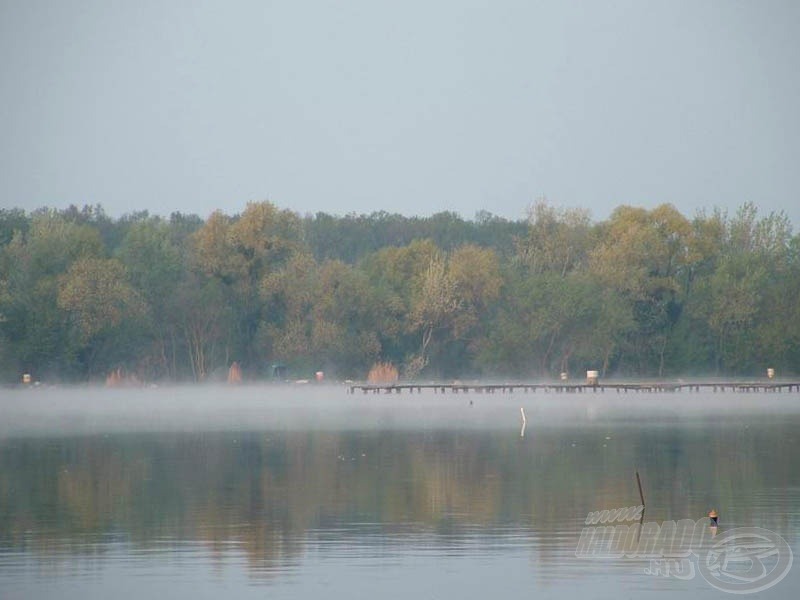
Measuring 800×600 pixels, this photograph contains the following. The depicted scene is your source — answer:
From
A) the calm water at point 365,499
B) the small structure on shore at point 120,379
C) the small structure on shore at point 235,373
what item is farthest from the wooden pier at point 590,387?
the calm water at point 365,499

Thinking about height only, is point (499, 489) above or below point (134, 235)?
below

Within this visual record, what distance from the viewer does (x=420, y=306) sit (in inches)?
3521

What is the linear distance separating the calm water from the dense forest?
28.6 meters

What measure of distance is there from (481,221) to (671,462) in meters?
112

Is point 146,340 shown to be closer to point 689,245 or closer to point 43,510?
point 689,245

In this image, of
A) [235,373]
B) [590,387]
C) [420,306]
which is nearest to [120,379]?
[235,373]

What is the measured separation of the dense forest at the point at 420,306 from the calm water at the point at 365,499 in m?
28.6

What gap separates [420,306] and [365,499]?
2352 inches

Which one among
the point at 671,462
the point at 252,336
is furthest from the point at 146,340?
the point at 671,462

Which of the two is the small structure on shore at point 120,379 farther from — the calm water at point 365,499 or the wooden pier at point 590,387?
the calm water at point 365,499

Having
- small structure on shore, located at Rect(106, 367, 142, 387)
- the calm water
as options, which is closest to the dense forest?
small structure on shore, located at Rect(106, 367, 142, 387)

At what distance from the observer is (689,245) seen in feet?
301

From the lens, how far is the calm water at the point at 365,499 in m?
21.0

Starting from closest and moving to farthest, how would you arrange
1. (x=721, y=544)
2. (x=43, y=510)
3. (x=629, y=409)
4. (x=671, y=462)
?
(x=721, y=544)
(x=43, y=510)
(x=671, y=462)
(x=629, y=409)
